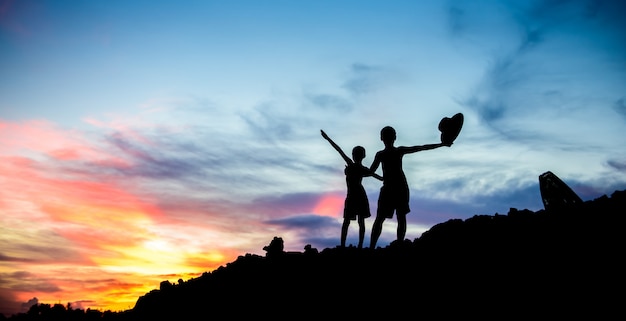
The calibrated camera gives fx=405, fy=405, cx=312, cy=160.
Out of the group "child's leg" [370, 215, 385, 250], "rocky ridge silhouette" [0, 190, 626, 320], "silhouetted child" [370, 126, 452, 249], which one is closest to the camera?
"rocky ridge silhouette" [0, 190, 626, 320]

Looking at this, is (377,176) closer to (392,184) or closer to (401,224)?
(392,184)

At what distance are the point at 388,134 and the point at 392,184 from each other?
101 centimetres

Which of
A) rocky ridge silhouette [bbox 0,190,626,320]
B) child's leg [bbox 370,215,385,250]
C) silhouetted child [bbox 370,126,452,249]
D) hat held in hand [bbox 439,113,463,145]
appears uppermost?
hat held in hand [bbox 439,113,463,145]

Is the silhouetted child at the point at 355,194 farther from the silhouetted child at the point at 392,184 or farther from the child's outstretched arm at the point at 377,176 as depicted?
the silhouetted child at the point at 392,184

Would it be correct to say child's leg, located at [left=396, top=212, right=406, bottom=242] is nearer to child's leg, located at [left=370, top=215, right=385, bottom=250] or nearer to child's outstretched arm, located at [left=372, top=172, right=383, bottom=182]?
child's leg, located at [left=370, top=215, right=385, bottom=250]

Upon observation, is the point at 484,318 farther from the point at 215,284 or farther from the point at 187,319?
the point at 215,284

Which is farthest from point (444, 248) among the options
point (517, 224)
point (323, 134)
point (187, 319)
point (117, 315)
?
point (117, 315)

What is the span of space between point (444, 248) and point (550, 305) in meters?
2.41

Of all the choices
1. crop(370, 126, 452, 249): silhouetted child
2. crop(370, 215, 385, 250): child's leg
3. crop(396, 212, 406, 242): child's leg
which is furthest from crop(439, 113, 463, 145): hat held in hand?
crop(370, 215, 385, 250): child's leg

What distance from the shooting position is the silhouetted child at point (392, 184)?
774cm

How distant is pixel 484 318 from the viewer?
519 centimetres

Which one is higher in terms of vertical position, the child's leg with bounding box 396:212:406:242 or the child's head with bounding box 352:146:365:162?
the child's head with bounding box 352:146:365:162

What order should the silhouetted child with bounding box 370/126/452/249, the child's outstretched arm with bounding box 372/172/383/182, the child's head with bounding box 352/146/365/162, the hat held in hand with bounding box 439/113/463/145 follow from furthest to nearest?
the child's head with bounding box 352/146/365/162
the child's outstretched arm with bounding box 372/172/383/182
the silhouetted child with bounding box 370/126/452/249
the hat held in hand with bounding box 439/113/463/145

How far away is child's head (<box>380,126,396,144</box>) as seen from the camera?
8023 millimetres
